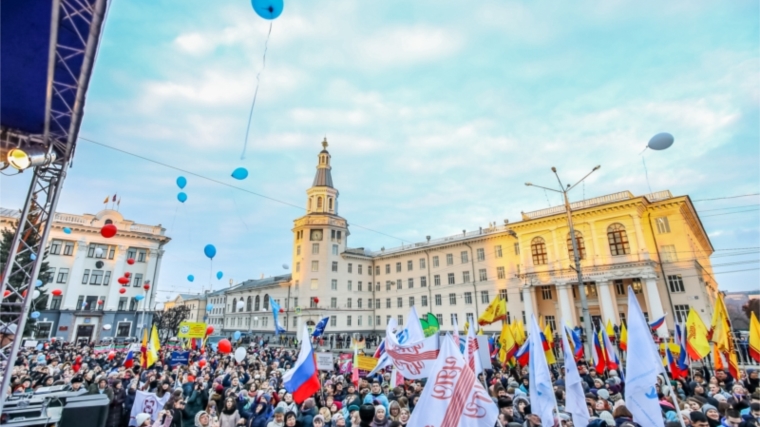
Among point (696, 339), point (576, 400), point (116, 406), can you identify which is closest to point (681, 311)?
point (696, 339)

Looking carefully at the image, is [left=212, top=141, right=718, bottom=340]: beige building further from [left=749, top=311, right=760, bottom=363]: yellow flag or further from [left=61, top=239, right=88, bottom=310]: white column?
[left=61, top=239, right=88, bottom=310]: white column

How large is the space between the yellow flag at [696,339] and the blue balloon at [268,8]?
1499 cm

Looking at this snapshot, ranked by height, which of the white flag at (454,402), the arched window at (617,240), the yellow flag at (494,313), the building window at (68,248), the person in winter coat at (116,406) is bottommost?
the person in winter coat at (116,406)

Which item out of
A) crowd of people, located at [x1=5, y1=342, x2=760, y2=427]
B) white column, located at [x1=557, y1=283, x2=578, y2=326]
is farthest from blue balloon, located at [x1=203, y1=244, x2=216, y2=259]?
white column, located at [x1=557, y1=283, x2=578, y2=326]

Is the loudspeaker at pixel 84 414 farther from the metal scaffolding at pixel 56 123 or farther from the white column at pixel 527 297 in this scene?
the white column at pixel 527 297

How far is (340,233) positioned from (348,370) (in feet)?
122

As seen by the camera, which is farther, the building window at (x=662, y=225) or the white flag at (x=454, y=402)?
the building window at (x=662, y=225)

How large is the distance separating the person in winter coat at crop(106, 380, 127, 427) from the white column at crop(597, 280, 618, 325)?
3484 cm

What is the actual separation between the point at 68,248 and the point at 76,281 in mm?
4178

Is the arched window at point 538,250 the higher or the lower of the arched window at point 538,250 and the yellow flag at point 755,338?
the higher

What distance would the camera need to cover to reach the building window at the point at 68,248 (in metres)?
42.1

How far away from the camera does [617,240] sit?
3334cm

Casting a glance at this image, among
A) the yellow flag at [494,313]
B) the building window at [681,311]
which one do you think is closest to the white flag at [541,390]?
the yellow flag at [494,313]

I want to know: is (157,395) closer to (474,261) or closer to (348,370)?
(348,370)
